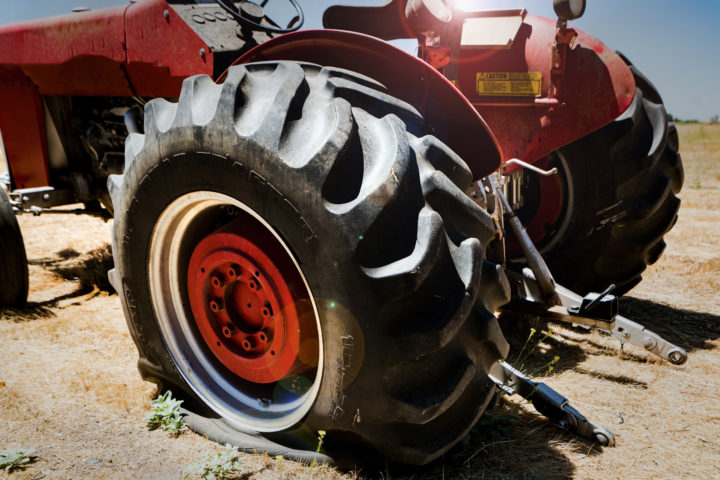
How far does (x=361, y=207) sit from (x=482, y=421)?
0.99 m

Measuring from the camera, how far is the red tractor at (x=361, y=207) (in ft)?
4.58

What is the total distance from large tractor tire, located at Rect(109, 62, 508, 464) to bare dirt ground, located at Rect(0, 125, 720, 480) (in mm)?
191

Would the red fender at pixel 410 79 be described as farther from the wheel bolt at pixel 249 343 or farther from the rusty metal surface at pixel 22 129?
the rusty metal surface at pixel 22 129

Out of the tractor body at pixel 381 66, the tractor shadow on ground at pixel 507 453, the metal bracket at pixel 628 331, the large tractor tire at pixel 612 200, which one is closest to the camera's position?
the tractor shadow on ground at pixel 507 453

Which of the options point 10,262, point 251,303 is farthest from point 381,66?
point 10,262

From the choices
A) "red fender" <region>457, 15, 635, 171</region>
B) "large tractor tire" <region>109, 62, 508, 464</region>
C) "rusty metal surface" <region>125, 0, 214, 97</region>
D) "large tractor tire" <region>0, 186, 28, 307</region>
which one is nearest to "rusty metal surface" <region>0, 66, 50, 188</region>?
"large tractor tire" <region>0, 186, 28, 307</region>

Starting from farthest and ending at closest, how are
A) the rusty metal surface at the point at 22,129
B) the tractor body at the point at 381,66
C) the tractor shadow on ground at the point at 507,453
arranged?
1. the rusty metal surface at the point at 22,129
2. the tractor body at the point at 381,66
3. the tractor shadow on ground at the point at 507,453

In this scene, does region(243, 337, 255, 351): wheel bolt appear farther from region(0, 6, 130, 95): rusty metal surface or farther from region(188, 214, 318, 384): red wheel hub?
region(0, 6, 130, 95): rusty metal surface

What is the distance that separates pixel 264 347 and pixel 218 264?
32 centimetres

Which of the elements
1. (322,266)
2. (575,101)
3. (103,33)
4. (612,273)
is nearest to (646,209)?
(612,273)

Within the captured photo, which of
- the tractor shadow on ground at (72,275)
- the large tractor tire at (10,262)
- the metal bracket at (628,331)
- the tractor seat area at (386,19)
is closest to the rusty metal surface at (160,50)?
the tractor seat area at (386,19)

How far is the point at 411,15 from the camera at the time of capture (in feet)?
6.98

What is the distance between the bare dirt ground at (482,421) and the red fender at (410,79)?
93cm

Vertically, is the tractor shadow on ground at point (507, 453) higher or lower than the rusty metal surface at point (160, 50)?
lower
